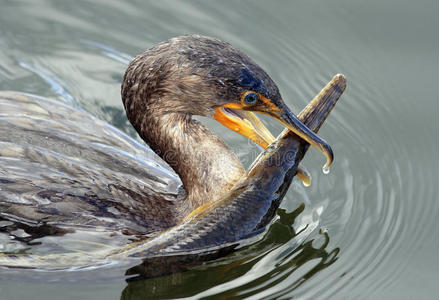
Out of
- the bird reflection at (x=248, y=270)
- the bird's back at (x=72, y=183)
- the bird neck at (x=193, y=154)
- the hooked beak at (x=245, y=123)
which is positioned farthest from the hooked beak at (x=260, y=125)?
the bird's back at (x=72, y=183)

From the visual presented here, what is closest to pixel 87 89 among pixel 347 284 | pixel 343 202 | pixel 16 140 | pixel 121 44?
pixel 121 44

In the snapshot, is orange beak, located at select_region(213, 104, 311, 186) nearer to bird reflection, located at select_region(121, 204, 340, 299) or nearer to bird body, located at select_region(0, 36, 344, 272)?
bird body, located at select_region(0, 36, 344, 272)

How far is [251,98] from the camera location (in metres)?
5.43

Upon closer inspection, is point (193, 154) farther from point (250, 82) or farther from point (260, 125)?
point (250, 82)

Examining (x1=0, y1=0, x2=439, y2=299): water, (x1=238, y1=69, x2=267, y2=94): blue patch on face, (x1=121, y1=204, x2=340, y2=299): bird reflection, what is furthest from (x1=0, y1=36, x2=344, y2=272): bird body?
(x1=0, y1=0, x2=439, y2=299): water

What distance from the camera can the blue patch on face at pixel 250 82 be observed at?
17.5 feet

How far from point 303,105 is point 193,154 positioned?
1.85m

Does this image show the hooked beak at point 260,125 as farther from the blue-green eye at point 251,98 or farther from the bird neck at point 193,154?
the bird neck at point 193,154

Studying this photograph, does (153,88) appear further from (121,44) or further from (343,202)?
(121,44)

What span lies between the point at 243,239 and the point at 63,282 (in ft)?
4.04

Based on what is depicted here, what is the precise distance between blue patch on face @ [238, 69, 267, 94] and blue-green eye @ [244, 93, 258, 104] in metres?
0.04

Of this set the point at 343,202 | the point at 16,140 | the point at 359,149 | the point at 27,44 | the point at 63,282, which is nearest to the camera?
the point at 63,282

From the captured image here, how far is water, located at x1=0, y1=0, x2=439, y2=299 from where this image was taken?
5.49 meters

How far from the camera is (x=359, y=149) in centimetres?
689
